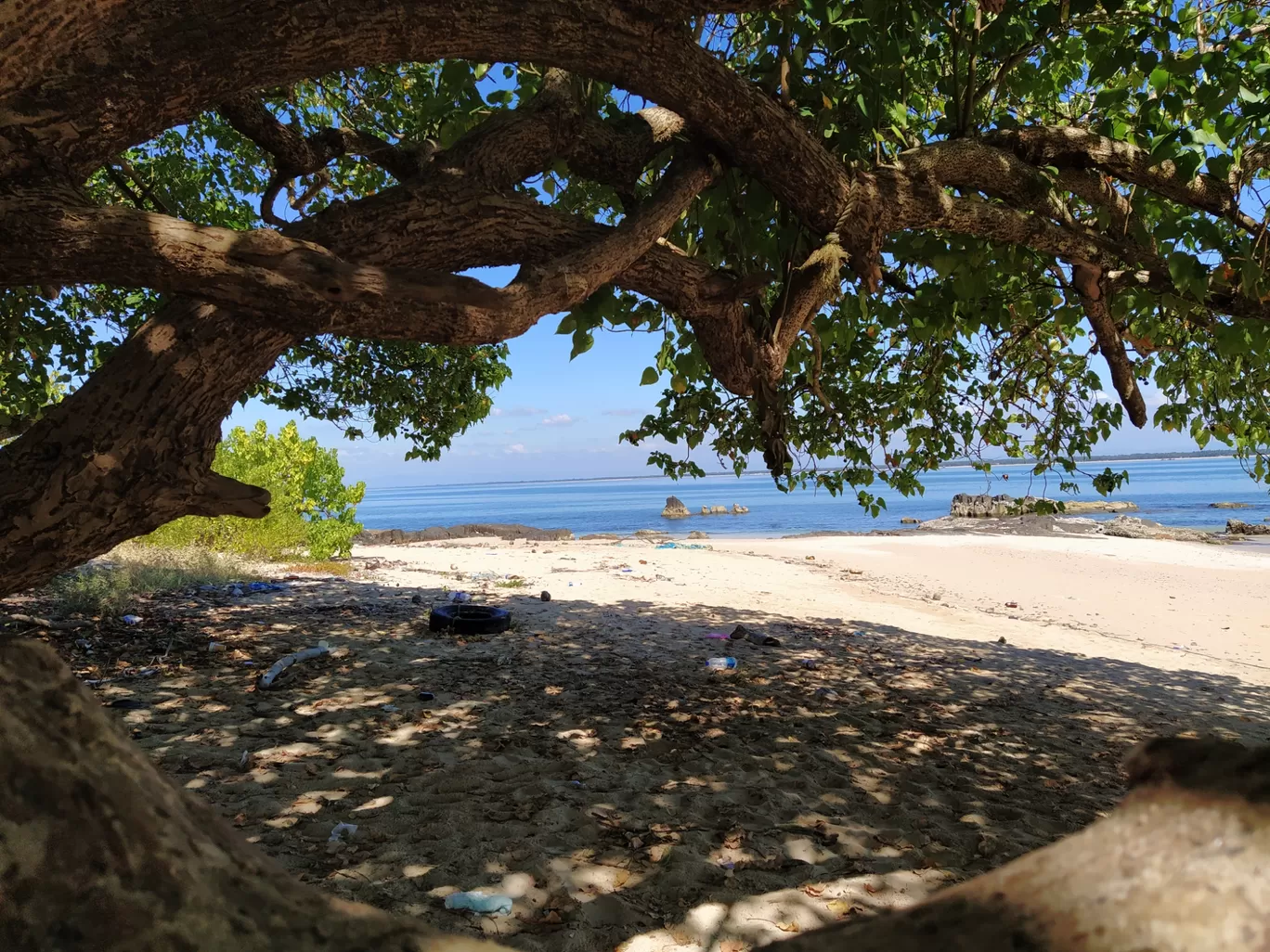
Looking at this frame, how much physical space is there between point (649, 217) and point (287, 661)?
4798 mm

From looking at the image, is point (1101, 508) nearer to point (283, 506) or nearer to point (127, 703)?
point (283, 506)

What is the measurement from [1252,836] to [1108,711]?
7033 mm

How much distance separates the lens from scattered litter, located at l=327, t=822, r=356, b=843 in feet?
10.8

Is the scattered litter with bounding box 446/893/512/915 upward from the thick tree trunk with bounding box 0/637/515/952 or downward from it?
downward

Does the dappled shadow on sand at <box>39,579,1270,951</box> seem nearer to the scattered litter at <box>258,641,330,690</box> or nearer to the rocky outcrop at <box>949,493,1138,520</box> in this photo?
the scattered litter at <box>258,641,330,690</box>

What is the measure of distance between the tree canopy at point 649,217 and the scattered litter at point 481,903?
1.79 m

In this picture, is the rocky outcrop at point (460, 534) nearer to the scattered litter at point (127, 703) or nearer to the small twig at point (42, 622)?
the small twig at point (42, 622)

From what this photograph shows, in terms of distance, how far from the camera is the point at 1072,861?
2.57 feet

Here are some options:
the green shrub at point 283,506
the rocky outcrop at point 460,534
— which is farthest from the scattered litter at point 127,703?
the rocky outcrop at point 460,534

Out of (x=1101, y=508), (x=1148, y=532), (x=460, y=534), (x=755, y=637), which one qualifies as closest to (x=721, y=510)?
(x=1101, y=508)

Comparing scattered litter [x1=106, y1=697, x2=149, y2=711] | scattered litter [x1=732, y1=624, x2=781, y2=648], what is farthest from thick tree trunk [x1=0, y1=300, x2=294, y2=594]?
scattered litter [x1=732, y1=624, x2=781, y2=648]

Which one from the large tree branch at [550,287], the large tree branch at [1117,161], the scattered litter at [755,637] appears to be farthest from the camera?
the scattered litter at [755,637]

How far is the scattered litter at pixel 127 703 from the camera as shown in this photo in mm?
4973

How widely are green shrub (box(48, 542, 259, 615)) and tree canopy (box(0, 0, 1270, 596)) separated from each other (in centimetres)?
230
